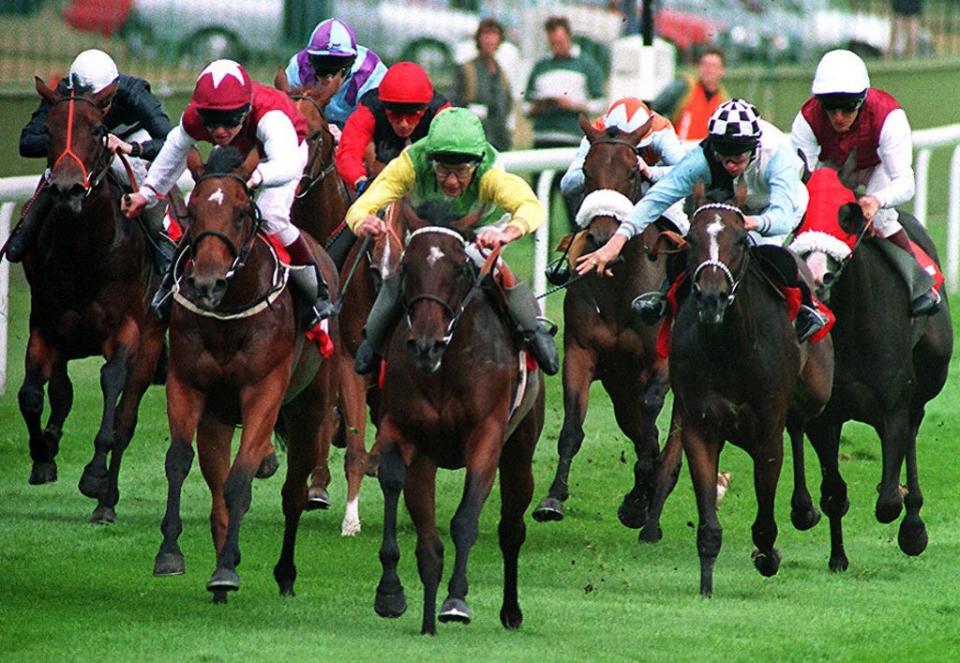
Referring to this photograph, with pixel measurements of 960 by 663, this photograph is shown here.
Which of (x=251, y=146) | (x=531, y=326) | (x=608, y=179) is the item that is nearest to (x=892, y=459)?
(x=608, y=179)

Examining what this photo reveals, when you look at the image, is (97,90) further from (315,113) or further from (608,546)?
(608,546)

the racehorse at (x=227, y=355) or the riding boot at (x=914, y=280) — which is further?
the riding boot at (x=914, y=280)

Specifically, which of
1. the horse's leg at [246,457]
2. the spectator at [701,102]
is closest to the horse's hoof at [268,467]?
the horse's leg at [246,457]

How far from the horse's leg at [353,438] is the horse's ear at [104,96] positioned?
168cm

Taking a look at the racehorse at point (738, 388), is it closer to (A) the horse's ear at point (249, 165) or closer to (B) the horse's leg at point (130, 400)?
(A) the horse's ear at point (249, 165)

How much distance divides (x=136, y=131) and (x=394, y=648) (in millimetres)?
4205

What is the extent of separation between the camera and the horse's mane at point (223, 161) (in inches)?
334

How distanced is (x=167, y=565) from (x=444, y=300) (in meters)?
1.67

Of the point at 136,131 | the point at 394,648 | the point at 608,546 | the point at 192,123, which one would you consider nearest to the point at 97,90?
the point at 136,131

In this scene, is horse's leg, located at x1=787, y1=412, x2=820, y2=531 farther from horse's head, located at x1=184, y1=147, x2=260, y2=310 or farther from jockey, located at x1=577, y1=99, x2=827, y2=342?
horse's head, located at x1=184, y1=147, x2=260, y2=310

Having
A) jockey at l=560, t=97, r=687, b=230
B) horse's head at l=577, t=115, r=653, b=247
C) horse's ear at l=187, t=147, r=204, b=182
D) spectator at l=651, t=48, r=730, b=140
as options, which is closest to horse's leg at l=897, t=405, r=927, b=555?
jockey at l=560, t=97, r=687, b=230

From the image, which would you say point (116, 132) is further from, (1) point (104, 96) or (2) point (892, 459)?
(2) point (892, 459)

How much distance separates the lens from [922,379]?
10.9 m

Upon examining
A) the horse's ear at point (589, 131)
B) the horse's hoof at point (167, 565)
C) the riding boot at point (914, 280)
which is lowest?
the horse's hoof at point (167, 565)
